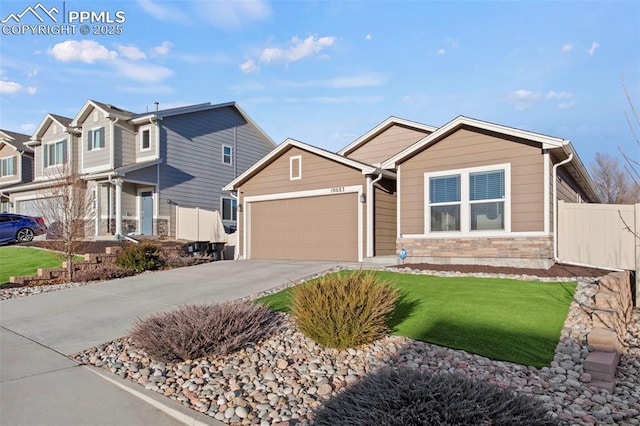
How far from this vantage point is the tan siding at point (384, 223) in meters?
13.2

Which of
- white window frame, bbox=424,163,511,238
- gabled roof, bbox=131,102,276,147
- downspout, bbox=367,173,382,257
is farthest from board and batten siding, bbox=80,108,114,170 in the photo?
white window frame, bbox=424,163,511,238

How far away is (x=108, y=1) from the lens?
10.9 m

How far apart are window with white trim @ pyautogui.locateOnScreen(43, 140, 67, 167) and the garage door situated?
544 inches

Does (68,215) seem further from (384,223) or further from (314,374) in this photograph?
(314,374)

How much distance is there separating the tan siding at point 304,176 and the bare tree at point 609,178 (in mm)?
20973

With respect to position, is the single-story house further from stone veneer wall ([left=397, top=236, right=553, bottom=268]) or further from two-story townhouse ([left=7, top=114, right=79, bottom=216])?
two-story townhouse ([left=7, top=114, right=79, bottom=216])

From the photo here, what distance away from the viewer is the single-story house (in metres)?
9.98

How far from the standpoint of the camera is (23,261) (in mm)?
13578

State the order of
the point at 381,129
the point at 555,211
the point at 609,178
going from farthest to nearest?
the point at 609,178 → the point at 381,129 → the point at 555,211

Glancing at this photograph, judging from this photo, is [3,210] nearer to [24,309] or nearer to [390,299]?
[24,309]

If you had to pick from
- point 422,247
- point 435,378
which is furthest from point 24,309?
point 422,247

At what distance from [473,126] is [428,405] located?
31.3ft

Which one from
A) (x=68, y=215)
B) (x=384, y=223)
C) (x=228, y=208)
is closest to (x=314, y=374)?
(x=384, y=223)

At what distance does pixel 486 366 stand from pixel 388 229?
375 inches
